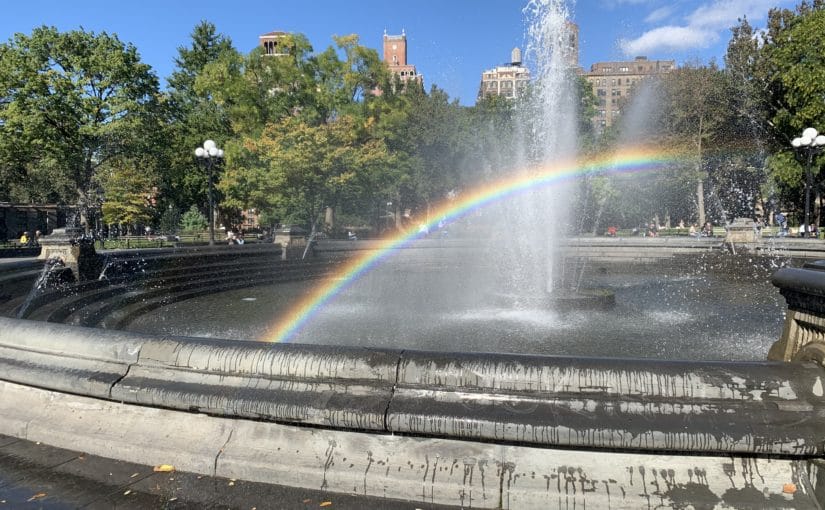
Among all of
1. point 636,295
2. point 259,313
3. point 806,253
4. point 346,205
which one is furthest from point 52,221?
point 806,253

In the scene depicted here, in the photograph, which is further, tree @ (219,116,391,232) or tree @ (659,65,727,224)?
tree @ (659,65,727,224)

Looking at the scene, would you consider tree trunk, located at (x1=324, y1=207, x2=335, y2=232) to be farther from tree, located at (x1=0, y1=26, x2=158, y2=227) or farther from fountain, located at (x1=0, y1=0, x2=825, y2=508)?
fountain, located at (x1=0, y1=0, x2=825, y2=508)

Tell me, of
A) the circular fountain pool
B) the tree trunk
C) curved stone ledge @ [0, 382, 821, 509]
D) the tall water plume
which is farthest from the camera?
the tree trunk

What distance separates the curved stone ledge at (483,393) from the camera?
118 inches

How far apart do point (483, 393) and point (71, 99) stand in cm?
4084

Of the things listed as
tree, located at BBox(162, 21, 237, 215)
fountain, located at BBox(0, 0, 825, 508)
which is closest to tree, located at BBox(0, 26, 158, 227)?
tree, located at BBox(162, 21, 237, 215)

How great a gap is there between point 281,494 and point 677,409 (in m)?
2.39

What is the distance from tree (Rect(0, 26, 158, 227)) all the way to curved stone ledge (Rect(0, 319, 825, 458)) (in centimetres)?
3770

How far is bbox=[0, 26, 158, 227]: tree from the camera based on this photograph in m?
34.5

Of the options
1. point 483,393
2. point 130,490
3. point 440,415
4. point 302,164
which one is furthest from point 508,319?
point 302,164

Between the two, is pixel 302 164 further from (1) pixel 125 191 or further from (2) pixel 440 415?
(2) pixel 440 415

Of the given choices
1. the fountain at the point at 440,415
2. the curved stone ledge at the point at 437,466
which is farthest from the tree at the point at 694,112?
the curved stone ledge at the point at 437,466

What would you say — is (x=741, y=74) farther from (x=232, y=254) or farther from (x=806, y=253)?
(x=232, y=254)

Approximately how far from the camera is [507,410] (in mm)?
3230
